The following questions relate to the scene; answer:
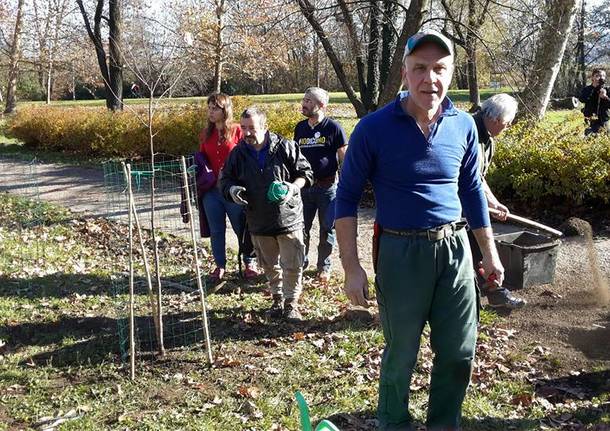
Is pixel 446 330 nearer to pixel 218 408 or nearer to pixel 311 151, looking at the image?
pixel 218 408

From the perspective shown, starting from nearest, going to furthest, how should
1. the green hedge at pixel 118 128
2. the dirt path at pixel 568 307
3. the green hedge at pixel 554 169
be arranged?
the dirt path at pixel 568 307 < the green hedge at pixel 554 169 < the green hedge at pixel 118 128

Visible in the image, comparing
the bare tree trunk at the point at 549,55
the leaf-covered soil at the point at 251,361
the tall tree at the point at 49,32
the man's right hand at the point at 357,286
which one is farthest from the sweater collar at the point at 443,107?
the tall tree at the point at 49,32

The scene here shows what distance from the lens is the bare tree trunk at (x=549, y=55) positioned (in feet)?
37.8

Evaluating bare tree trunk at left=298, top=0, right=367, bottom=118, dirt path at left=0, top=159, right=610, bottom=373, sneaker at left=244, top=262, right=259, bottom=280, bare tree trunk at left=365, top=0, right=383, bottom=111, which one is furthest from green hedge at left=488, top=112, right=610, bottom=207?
sneaker at left=244, top=262, right=259, bottom=280

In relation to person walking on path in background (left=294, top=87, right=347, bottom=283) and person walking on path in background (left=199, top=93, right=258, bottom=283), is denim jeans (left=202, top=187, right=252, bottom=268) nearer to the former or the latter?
person walking on path in background (left=199, top=93, right=258, bottom=283)

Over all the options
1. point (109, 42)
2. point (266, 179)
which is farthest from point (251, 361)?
point (109, 42)

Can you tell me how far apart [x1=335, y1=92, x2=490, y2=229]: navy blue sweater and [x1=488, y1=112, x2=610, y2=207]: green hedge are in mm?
6126

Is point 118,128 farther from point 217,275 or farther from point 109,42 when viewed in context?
point 217,275

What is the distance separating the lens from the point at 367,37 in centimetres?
1368

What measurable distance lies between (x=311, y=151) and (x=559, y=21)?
23.5 feet

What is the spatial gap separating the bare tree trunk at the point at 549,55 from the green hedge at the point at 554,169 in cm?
177

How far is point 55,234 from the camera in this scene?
31.1 ft

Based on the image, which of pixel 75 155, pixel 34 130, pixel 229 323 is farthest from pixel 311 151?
pixel 34 130

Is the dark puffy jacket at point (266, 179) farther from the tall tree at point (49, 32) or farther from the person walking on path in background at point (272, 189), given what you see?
the tall tree at point (49, 32)
